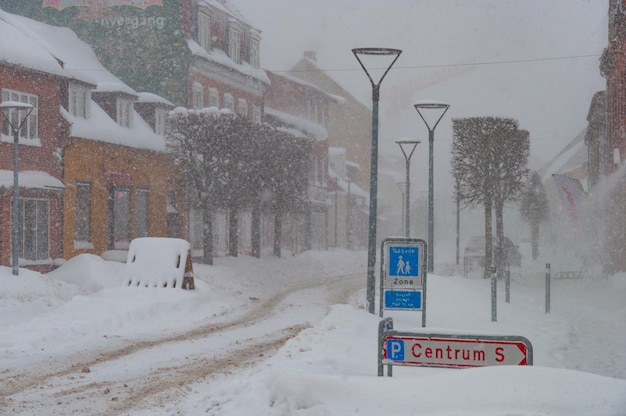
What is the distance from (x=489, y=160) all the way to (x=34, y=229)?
1543 cm

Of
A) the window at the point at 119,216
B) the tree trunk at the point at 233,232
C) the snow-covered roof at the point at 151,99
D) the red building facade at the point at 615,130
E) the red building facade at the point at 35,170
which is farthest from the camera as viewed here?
the snow-covered roof at the point at 151,99

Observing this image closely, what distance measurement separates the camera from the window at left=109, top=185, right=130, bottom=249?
3397 centimetres

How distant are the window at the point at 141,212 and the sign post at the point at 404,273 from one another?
2271 cm

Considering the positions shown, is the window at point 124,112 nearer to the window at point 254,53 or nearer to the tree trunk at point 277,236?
the tree trunk at point 277,236

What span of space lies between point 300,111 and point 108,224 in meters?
25.4

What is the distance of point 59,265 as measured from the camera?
95.0 ft

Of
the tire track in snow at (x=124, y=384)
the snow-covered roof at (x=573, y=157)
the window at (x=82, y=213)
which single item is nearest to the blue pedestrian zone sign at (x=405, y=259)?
the tire track in snow at (x=124, y=384)

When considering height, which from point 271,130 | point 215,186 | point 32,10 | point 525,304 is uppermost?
Result: point 32,10

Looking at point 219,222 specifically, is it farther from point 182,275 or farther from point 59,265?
point 182,275

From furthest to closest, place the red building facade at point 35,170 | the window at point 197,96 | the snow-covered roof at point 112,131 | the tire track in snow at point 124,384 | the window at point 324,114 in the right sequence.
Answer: the window at point 324,114 → the window at point 197,96 → the snow-covered roof at point 112,131 → the red building facade at point 35,170 → the tire track in snow at point 124,384

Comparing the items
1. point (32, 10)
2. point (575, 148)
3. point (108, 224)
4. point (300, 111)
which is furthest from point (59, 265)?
point (575, 148)

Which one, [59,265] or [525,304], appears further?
[59,265]

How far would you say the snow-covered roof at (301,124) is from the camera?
2031 inches

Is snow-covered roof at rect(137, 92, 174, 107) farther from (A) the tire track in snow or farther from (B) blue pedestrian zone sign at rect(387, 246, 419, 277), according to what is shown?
(B) blue pedestrian zone sign at rect(387, 246, 419, 277)
